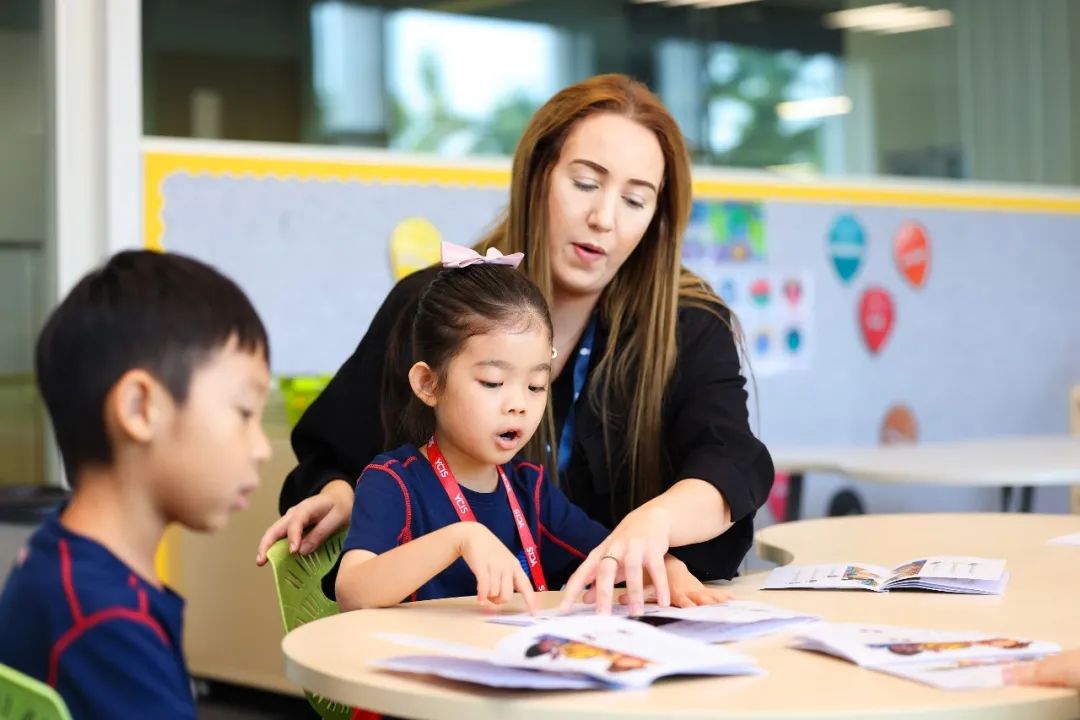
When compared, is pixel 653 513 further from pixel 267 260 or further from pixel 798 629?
pixel 267 260

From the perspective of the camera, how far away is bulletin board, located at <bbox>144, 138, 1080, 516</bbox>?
4113mm

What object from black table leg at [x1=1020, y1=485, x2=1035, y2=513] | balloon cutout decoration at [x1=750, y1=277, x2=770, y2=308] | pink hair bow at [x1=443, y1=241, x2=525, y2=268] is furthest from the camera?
balloon cutout decoration at [x1=750, y1=277, x2=770, y2=308]

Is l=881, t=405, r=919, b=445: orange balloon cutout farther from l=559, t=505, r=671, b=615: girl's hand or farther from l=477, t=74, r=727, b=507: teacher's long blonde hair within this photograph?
l=559, t=505, r=671, b=615: girl's hand

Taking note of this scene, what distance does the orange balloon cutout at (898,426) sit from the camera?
539cm

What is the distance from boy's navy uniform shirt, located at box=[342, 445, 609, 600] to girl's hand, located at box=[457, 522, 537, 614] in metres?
0.17

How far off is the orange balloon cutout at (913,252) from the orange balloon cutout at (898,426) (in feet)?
1.46

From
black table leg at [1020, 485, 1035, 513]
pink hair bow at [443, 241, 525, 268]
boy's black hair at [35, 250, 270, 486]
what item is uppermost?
pink hair bow at [443, 241, 525, 268]

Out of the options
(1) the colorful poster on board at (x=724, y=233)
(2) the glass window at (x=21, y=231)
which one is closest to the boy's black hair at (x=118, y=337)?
(2) the glass window at (x=21, y=231)

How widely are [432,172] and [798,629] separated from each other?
3.08 metres

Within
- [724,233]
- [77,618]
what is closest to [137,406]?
[77,618]

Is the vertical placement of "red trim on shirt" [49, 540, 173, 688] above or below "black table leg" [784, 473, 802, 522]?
above

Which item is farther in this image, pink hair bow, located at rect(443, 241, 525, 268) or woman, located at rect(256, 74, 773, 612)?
woman, located at rect(256, 74, 773, 612)

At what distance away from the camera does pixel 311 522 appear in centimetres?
190

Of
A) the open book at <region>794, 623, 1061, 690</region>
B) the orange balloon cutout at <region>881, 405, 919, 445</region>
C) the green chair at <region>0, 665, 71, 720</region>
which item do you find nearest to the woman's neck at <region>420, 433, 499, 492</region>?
the open book at <region>794, 623, 1061, 690</region>
